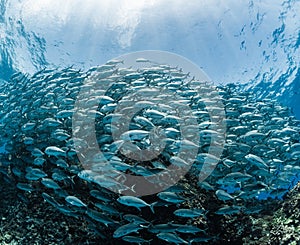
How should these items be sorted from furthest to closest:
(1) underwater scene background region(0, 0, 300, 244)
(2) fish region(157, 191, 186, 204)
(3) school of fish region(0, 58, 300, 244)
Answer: (1) underwater scene background region(0, 0, 300, 244) → (3) school of fish region(0, 58, 300, 244) → (2) fish region(157, 191, 186, 204)

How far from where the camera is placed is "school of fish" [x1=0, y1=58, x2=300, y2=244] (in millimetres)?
5684

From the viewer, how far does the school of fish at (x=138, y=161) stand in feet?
18.6

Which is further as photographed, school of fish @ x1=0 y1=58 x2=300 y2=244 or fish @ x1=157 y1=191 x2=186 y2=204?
school of fish @ x1=0 y1=58 x2=300 y2=244

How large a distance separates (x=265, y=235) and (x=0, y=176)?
6681 millimetres

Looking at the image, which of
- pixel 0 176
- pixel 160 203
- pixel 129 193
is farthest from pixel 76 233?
pixel 0 176

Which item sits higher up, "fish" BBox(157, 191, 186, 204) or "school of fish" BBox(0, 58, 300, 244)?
"school of fish" BBox(0, 58, 300, 244)

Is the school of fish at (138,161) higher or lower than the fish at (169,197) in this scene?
higher

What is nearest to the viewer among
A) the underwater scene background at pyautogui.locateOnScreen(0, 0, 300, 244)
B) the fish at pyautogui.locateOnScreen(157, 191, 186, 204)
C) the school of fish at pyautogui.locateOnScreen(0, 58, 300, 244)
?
the fish at pyautogui.locateOnScreen(157, 191, 186, 204)

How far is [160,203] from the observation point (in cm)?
573

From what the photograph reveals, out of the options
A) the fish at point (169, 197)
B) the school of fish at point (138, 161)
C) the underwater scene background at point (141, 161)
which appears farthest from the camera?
the underwater scene background at point (141, 161)

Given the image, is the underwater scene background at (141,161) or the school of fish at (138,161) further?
the underwater scene background at (141,161)

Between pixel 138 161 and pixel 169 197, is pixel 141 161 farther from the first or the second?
pixel 169 197

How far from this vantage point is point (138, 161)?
22.1 ft

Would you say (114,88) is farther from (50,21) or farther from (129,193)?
(50,21)
